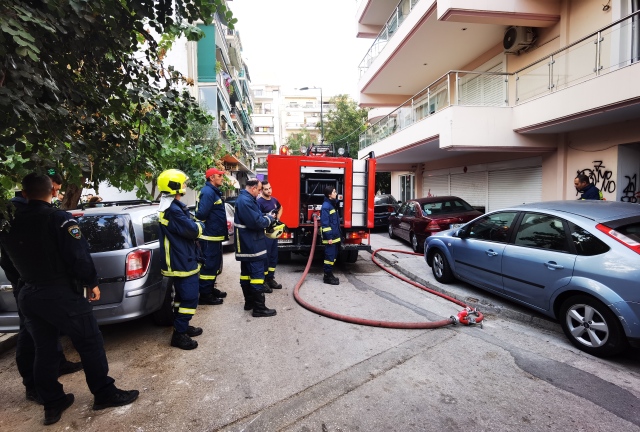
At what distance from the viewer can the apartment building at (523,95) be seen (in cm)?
721

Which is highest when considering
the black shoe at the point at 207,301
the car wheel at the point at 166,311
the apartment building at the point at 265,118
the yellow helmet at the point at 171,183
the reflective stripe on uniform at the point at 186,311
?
the apartment building at the point at 265,118

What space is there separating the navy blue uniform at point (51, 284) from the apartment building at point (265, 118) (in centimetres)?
5019

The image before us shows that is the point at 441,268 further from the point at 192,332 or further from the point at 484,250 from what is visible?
the point at 192,332

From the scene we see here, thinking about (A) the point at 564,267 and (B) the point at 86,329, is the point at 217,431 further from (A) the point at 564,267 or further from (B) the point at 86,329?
(A) the point at 564,267

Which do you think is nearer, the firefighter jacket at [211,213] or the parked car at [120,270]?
the parked car at [120,270]

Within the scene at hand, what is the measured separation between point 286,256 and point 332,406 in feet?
19.6

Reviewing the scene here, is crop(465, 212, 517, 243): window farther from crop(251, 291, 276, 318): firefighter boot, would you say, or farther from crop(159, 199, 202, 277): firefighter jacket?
crop(159, 199, 202, 277): firefighter jacket

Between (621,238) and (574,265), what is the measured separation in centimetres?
48

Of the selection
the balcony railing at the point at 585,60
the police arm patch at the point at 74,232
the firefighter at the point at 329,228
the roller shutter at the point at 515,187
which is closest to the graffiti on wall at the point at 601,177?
the roller shutter at the point at 515,187

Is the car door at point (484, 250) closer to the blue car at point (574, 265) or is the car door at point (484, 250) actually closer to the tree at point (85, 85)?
the blue car at point (574, 265)

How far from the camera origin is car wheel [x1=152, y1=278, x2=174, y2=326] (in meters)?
4.35

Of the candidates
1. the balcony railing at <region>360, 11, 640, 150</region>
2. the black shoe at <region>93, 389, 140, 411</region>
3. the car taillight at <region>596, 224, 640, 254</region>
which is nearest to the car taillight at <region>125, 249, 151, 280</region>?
the black shoe at <region>93, 389, 140, 411</region>

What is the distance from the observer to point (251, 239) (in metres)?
4.74

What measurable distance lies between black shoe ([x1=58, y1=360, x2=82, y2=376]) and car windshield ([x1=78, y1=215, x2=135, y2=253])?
3.56ft
